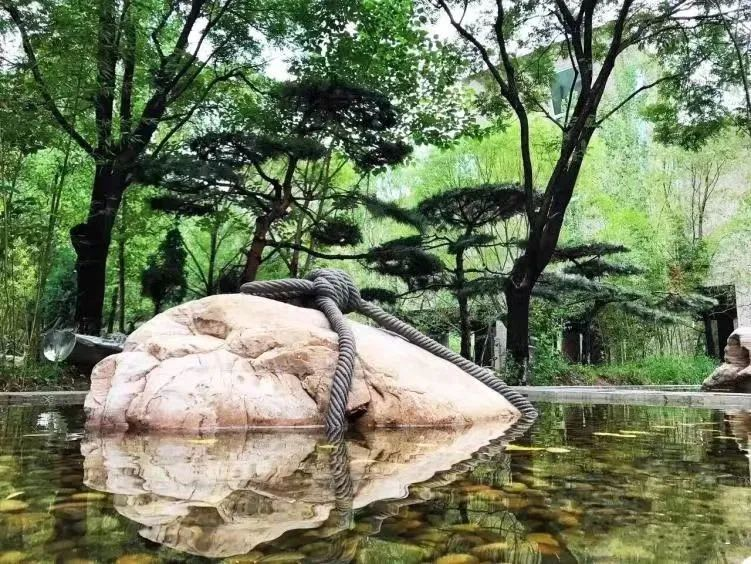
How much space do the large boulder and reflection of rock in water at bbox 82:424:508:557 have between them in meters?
0.17

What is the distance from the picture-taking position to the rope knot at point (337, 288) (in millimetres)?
3586

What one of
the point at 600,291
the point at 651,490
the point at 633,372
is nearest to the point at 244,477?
the point at 651,490

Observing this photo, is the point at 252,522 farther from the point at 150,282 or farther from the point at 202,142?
the point at 150,282

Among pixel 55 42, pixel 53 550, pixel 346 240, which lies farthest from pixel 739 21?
pixel 53 550

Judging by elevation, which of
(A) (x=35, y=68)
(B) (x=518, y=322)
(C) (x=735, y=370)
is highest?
(A) (x=35, y=68)

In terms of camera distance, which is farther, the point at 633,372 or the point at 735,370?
the point at 633,372

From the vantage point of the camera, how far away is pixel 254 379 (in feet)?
9.22

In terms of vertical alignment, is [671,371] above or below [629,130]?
below

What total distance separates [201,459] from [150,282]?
10.2 metres

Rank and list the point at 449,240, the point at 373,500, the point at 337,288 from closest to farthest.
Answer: the point at 373,500
the point at 337,288
the point at 449,240

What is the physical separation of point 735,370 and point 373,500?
7.69m

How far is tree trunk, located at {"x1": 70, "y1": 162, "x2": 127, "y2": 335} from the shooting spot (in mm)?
9016

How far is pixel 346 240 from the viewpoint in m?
9.77

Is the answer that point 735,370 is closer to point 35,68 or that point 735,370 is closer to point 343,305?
point 343,305
